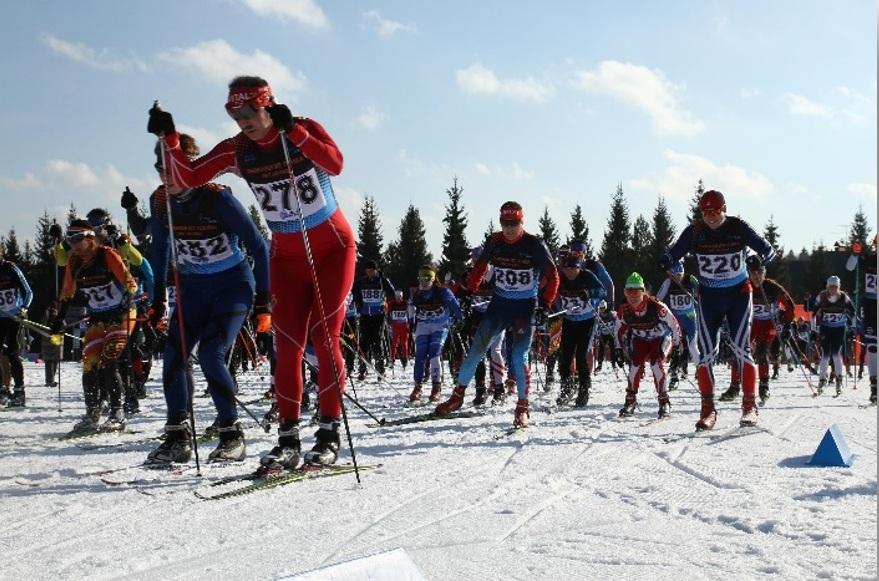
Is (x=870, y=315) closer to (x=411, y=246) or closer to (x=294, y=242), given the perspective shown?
(x=294, y=242)

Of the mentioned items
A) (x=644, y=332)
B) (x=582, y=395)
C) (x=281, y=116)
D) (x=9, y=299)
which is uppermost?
(x=281, y=116)

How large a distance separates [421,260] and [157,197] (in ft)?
161

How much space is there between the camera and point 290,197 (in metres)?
4.61

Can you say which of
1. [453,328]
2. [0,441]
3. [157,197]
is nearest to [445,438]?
[157,197]

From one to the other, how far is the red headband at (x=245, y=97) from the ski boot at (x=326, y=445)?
6.18 feet

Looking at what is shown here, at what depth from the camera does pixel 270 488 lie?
4090 millimetres

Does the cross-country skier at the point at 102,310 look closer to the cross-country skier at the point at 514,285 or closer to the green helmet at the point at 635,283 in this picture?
the cross-country skier at the point at 514,285

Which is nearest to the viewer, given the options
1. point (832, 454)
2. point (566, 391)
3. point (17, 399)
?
point (832, 454)

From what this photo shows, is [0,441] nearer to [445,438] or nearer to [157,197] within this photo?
[157,197]

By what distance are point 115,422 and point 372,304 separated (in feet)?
26.3

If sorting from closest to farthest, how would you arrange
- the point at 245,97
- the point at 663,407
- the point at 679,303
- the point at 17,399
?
the point at 245,97 → the point at 663,407 → the point at 17,399 → the point at 679,303

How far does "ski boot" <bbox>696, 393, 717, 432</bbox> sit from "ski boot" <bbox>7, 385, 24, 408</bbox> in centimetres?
886

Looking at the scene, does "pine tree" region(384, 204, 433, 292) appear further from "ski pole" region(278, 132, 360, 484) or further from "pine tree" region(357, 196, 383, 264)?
"ski pole" region(278, 132, 360, 484)

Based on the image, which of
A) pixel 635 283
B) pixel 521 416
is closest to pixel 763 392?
pixel 635 283
